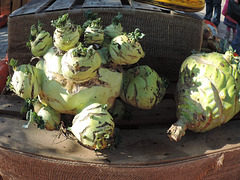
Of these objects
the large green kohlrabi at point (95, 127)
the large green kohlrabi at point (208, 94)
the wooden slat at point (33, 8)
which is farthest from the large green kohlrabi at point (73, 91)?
the wooden slat at point (33, 8)

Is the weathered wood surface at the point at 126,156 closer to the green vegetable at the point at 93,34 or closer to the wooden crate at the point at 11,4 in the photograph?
the green vegetable at the point at 93,34

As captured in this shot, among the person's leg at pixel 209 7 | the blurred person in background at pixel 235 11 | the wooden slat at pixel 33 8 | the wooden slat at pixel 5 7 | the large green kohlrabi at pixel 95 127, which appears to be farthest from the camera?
the person's leg at pixel 209 7

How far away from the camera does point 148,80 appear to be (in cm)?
139

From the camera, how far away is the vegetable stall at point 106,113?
120 centimetres

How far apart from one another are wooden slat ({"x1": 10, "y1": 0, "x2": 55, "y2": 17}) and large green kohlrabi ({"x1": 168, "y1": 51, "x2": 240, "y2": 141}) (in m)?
1.05

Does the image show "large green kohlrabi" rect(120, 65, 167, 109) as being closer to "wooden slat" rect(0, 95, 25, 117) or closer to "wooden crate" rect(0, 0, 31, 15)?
"wooden slat" rect(0, 95, 25, 117)

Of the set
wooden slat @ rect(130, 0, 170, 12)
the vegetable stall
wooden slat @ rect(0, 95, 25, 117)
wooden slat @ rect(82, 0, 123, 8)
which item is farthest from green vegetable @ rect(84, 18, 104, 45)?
wooden slat @ rect(0, 95, 25, 117)

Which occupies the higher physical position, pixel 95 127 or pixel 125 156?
pixel 95 127

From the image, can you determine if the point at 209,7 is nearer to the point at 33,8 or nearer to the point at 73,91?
the point at 33,8

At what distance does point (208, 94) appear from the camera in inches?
52.7

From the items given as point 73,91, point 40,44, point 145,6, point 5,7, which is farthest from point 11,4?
point 73,91

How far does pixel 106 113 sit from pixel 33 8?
3.46 ft

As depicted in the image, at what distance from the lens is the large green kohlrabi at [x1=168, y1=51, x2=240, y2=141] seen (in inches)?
52.7

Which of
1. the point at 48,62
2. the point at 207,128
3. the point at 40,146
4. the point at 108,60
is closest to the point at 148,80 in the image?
the point at 108,60
